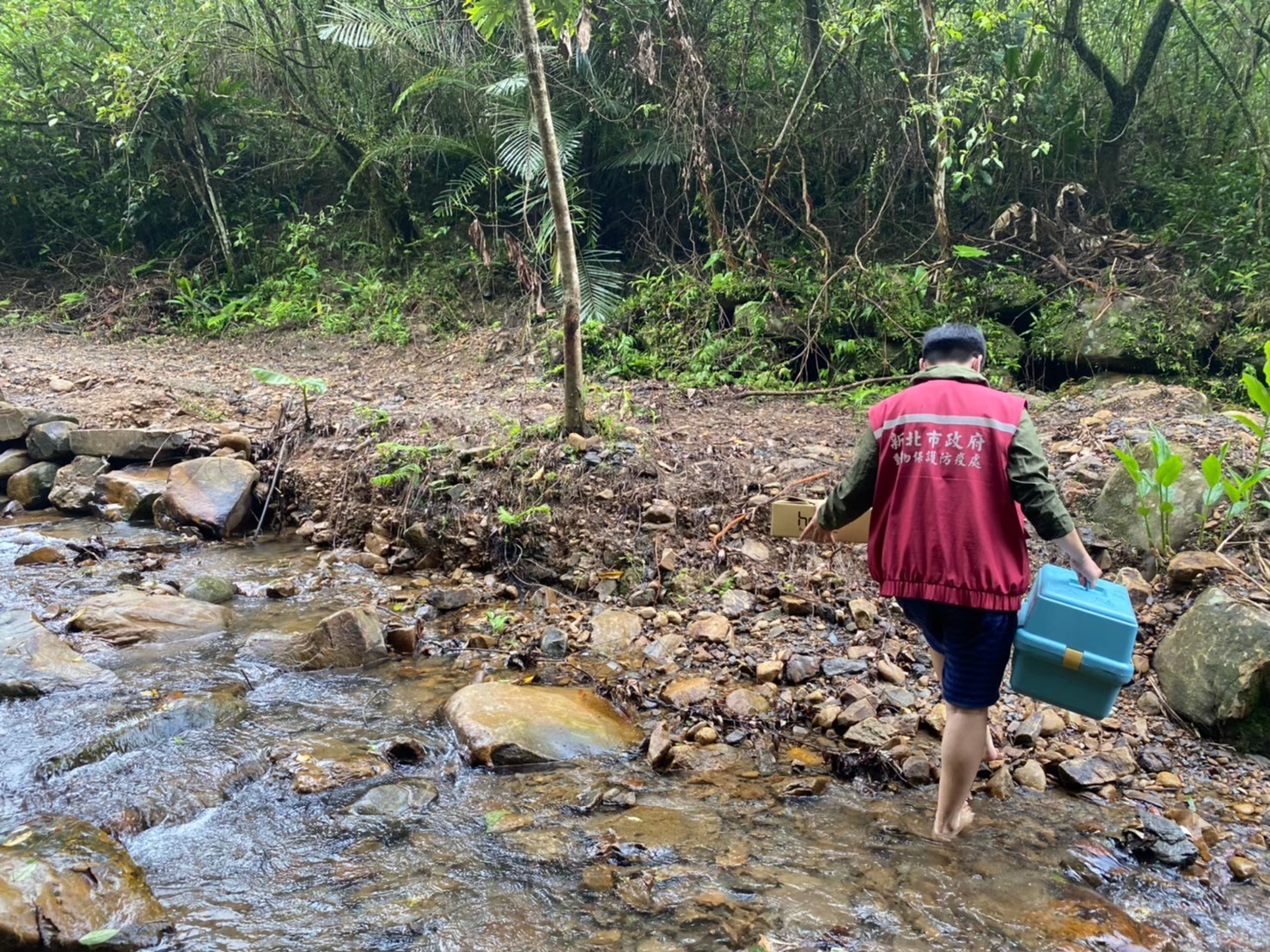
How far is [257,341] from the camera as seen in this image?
38.1 ft

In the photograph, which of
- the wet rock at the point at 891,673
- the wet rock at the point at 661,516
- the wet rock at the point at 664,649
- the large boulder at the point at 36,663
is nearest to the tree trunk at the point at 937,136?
the wet rock at the point at 661,516

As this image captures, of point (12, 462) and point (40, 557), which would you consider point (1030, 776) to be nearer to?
point (40, 557)

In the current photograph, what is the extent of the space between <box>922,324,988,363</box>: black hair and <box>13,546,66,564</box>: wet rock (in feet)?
19.9

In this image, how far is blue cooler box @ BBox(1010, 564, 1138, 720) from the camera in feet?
8.15

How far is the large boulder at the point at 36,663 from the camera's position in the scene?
376 centimetres

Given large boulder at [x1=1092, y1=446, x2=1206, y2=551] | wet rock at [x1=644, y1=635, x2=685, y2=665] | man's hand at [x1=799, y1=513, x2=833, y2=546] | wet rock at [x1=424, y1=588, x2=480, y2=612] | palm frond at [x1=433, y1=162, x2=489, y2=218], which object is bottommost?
wet rock at [x1=424, y1=588, x2=480, y2=612]

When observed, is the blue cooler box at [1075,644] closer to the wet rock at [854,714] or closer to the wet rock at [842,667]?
the wet rock at [854,714]

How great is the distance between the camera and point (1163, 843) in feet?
8.97

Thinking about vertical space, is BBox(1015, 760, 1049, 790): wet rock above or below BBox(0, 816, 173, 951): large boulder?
below

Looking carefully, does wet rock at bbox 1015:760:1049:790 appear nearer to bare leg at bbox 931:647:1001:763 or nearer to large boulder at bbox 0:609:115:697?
bare leg at bbox 931:647:1001:763

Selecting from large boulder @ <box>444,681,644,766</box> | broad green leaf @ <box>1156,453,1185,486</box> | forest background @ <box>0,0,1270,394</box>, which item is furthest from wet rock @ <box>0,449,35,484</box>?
broad green leaf @ <box>1156,453,1185,486</box>

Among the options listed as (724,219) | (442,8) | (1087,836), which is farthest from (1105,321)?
(442,8)

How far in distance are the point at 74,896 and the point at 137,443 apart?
578 centimetres

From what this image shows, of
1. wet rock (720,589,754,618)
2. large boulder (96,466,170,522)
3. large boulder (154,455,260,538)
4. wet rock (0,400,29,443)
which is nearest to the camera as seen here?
wet rock (720,589,754,618)
